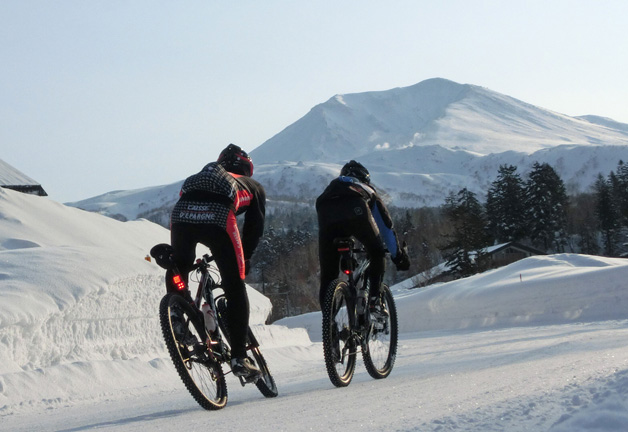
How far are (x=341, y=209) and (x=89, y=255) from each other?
666 cm

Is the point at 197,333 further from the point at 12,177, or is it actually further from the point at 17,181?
the point at 12,177

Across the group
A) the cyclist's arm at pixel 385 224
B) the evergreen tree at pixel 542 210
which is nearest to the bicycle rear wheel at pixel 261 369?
the cyclist's arm at pixel 385 224

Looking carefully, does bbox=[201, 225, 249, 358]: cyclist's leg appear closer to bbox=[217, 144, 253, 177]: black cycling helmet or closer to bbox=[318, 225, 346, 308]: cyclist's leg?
bbox=[217, 144, 253, 177]: black cycling helmet

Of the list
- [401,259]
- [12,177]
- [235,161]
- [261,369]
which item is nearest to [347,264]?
[401,259]

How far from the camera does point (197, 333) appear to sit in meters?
5.30

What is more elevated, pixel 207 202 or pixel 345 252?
pixel 207 202

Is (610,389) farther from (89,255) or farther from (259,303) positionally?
(259,303)

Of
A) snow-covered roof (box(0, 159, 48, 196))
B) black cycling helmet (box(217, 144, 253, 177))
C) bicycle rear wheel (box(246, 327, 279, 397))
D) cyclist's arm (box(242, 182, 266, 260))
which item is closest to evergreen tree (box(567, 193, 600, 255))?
snow-covered roof (box(0, 159, 48, 196))

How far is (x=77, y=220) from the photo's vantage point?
18.3 metres

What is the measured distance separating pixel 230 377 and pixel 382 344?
3.18m

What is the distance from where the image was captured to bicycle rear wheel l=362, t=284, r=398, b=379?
686 cm

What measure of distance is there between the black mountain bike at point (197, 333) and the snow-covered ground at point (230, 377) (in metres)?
0.21

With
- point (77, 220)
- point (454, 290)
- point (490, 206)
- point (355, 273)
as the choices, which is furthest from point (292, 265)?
point (355, 273)

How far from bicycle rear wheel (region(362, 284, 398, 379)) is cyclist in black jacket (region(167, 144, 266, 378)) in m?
1.57
